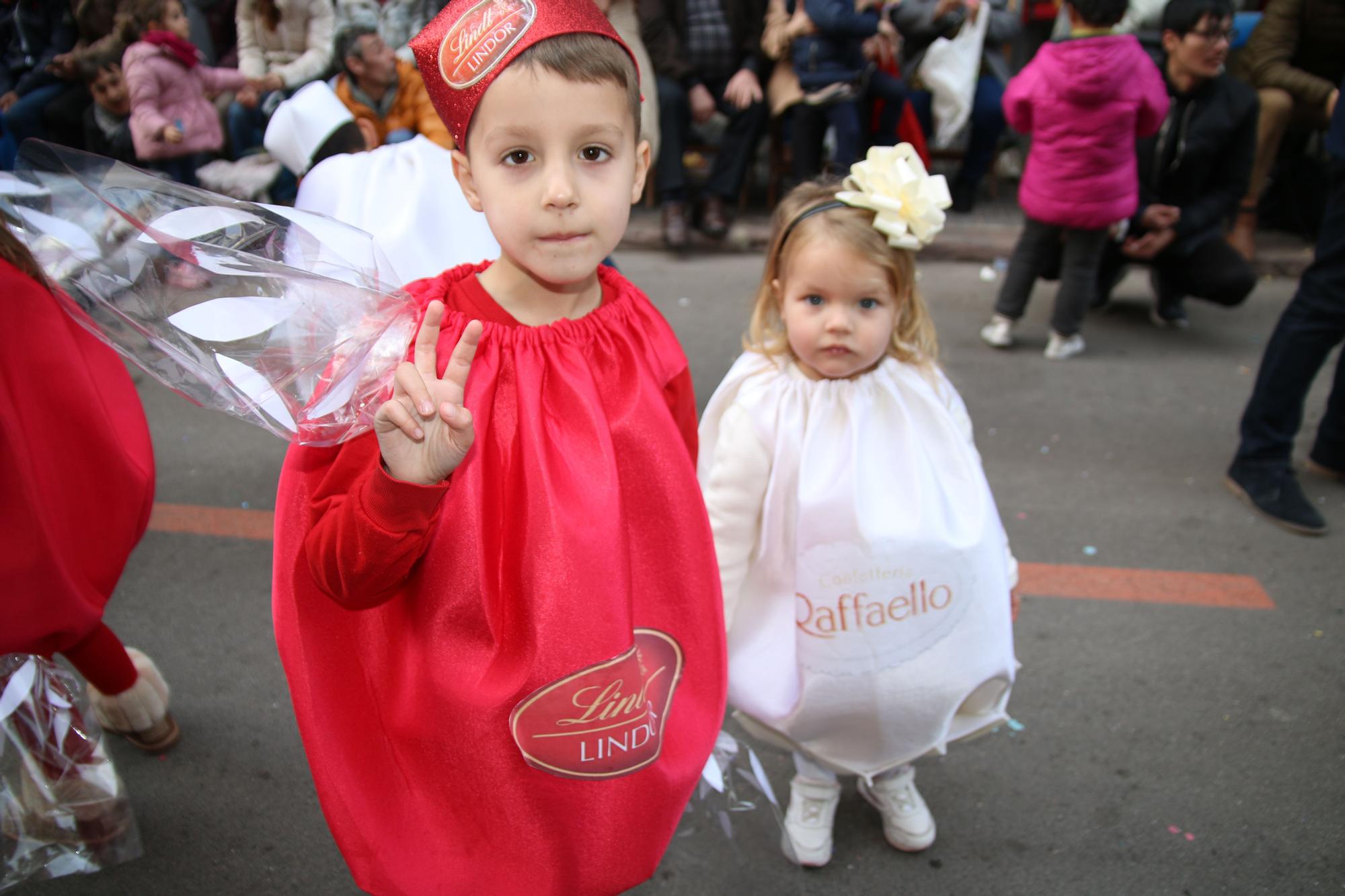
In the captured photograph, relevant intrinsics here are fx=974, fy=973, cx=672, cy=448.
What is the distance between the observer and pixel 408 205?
7.65 ft

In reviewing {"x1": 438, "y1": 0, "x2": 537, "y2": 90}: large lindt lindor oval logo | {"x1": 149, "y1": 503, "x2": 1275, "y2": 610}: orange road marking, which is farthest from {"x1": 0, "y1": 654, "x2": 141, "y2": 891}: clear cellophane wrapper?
{"x1": 149, "y1": 503, "x2": 1275, "y2": 610}: orange road marking

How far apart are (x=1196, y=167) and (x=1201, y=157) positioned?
53 mm

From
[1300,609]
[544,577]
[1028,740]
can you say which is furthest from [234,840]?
[1300,609]

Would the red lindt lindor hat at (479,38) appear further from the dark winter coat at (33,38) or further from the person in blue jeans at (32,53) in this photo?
the dark winter coat at (33,38)

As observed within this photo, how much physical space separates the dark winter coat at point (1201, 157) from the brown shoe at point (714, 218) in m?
2.61

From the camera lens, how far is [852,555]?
182cm

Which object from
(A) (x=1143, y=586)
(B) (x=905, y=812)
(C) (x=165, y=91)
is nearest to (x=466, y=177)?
(B) (x=905, y=812)

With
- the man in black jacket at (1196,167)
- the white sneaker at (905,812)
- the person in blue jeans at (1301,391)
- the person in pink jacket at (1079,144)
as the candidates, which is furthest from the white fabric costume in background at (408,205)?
the man in black jacket at (1196,167)

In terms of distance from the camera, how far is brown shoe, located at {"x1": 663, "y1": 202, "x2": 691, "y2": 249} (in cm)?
630

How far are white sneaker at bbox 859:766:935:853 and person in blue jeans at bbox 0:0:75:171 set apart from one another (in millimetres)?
7576

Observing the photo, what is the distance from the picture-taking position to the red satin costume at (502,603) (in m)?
1.27

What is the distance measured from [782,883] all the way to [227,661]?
1.69m

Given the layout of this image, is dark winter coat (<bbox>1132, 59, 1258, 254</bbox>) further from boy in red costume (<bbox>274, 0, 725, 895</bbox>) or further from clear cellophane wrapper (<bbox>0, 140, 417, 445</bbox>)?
clear cellophane wrapper (<bbox>0, 140, 417, 445</bbox>)

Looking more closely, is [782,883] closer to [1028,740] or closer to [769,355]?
[1028,740]
